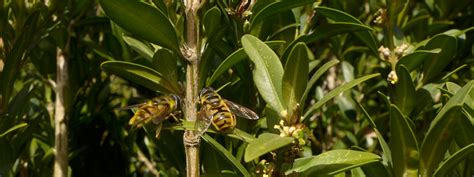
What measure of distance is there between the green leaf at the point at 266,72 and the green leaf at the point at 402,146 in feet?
0.70

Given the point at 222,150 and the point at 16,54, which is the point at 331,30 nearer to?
the point at 222,150

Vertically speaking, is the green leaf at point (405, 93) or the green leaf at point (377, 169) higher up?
the green leaf at point (405, 93)

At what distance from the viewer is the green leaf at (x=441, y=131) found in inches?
45.7

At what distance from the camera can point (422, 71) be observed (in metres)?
1.87

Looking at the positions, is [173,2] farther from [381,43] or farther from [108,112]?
[108,112]

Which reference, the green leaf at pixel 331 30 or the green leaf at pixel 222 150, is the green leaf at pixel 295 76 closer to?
the green leaf at pixel 222 150

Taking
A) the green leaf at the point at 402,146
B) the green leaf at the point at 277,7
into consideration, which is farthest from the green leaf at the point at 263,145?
the green leaf at the point at 277,7

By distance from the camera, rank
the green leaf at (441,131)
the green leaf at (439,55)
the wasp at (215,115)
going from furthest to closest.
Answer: the green leaf at (439,55) < the wasp at (215,115) < the green leaf at (441,131)

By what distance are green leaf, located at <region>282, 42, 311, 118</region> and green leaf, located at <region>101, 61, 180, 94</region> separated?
0.25 m

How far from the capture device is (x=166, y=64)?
53.1 inches

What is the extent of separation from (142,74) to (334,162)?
1.37ft

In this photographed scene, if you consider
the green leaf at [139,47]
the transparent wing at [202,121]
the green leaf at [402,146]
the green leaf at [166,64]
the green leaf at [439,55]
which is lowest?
the green leaf at [402,146]

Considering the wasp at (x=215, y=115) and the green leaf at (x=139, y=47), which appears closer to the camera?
the wasp at (x=215, y=115)

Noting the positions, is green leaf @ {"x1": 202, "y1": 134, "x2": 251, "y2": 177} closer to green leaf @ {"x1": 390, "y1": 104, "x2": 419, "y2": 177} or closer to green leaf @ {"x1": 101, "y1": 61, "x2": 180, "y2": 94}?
green leaf @ {"x1": 101, "y1": 61, "x2": 180, "y2": 94}
